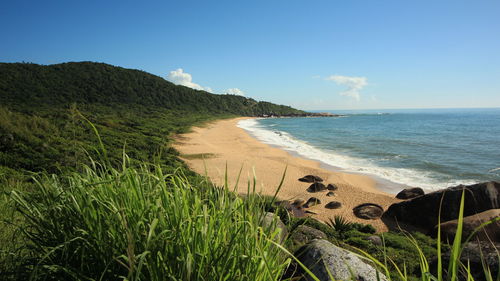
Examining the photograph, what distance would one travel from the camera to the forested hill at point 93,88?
163 ft

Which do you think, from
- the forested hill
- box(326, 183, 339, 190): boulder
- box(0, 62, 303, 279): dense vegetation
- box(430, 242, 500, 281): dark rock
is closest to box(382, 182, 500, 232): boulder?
box(326, 183, 339, 190): boulder

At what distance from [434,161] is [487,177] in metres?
4.76

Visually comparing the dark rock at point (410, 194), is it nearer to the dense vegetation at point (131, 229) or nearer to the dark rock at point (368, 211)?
the dark rock at point (368, 211)

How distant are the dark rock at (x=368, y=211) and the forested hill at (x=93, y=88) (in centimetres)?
4202

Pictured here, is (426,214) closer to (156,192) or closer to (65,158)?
(156,192)

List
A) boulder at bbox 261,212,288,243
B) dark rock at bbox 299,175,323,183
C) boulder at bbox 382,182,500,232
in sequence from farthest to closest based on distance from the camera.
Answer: dark rock at bbox 299,175,323,183 → boulder at bbox 382,182,500,232 → boulder at bbox 261,212,288,243

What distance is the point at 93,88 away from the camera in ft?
216

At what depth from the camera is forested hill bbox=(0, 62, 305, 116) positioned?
4955 centimetres

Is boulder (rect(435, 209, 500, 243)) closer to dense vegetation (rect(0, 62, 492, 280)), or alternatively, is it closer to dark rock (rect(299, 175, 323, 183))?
dense vegetation (rect(0, 62, 492, 280))

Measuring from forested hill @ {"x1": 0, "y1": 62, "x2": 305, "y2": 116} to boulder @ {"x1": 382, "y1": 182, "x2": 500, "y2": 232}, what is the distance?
4369 cm

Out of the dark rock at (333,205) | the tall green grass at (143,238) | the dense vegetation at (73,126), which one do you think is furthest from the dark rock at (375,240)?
the tall green grass at (143,238)

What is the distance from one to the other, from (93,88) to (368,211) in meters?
69.6

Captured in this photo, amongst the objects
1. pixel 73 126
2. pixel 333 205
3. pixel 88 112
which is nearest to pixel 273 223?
pixel 73 126

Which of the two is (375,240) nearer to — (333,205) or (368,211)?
(368,211)
